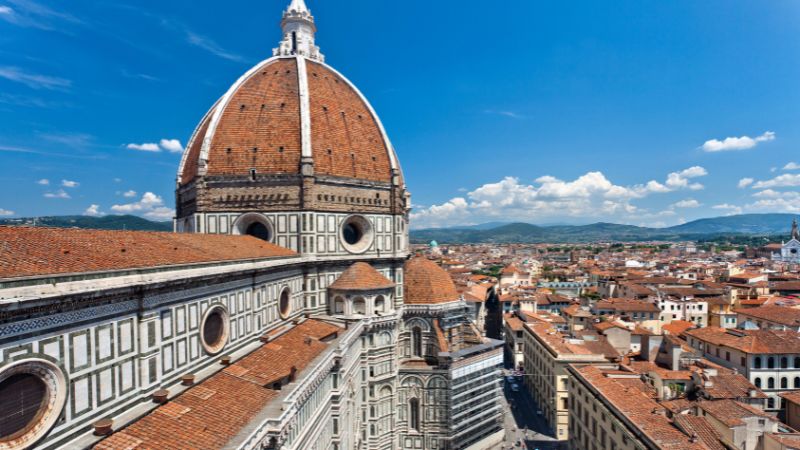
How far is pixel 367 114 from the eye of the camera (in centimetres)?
3612

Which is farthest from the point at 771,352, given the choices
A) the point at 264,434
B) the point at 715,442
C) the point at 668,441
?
the point at 264,434

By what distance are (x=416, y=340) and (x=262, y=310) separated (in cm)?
1395

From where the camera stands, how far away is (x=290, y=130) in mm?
30438

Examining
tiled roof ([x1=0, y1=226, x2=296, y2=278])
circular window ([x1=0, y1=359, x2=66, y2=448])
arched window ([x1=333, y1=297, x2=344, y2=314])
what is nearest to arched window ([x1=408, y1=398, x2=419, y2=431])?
arched window ([x1=333, y1=297, x2=344, y2=314])

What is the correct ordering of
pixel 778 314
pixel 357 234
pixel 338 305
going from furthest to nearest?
pixel 778 314, pixel 357 234, pixel 338 305

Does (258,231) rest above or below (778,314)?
above

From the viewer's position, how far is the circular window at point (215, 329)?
1753cm

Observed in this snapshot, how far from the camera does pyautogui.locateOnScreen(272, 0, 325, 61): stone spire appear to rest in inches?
1448

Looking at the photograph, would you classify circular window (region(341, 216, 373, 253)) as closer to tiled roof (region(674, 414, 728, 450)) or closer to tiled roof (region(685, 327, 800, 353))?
tiled roof (region(674, 414, 728, 450))

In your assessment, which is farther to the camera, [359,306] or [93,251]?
[359,306]

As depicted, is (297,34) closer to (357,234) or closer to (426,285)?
(357,234)

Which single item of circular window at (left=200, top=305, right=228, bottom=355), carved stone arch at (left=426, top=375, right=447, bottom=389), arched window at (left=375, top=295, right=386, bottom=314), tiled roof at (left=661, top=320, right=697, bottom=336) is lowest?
tiled roof at (left=661, top=320, right=697, bottom=336)

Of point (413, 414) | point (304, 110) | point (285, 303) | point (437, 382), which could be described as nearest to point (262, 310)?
point (285, 303)

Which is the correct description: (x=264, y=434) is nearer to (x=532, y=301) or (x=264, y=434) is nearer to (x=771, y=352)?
(x=771, y=352)
